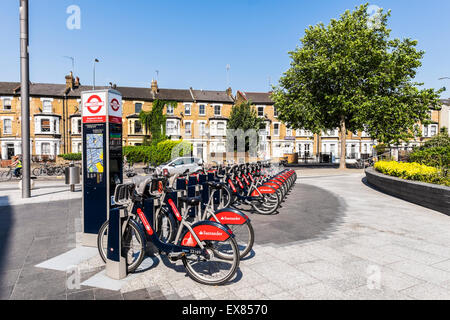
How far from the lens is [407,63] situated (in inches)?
893

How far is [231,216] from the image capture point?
14.5 feet

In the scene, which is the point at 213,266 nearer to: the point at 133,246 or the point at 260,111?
the point at 133,246

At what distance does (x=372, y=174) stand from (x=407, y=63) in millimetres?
14597

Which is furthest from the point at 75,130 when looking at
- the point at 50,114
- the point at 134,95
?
the point at 134,95

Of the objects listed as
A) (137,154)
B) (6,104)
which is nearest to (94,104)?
(137,154)

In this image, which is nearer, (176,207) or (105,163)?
(176,207)

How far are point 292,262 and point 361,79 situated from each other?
22909 millimetres

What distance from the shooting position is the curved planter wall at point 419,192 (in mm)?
7922

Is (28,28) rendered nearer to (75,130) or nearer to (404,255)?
(404,255)

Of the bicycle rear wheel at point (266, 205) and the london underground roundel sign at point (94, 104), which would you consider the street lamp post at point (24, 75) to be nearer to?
the london underground roundel sign at point (94, 104)

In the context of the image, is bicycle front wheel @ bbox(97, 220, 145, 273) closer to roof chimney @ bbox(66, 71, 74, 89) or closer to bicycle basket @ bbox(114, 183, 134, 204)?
bicycle basket @ bbox(114, 183, 134, 204)

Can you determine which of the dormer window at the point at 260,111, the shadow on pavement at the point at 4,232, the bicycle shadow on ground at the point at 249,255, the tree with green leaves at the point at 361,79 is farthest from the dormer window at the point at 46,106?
the bicycle shadow on ground at the point at 249,255

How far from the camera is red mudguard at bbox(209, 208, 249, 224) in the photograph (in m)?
4.36

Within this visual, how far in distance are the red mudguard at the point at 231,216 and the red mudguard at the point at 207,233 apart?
0.67 metres
